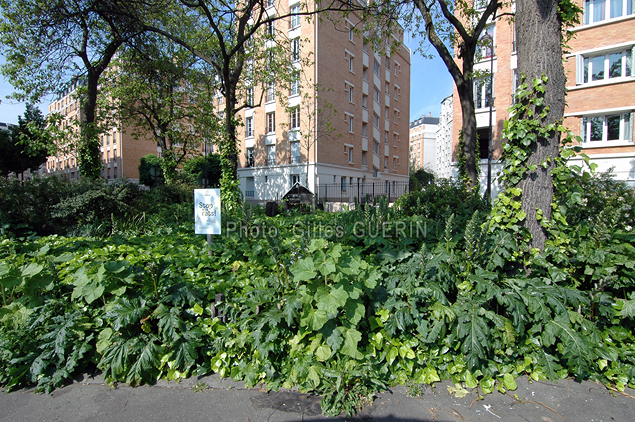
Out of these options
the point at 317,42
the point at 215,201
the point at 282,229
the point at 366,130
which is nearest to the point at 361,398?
the point at 215,201

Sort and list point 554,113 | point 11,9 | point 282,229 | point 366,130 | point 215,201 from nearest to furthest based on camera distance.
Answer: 1. point 554,113
2. point 215,201
3. point 282,229
4. point 11,9
5. point 366,130

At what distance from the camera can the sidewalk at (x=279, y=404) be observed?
2.44 metres

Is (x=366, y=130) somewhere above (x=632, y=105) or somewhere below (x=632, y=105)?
above

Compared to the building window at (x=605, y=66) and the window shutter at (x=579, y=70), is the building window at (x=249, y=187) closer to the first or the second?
the window shutter at (x=579, y=70)

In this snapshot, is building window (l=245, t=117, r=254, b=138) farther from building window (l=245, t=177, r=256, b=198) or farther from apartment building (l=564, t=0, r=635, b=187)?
apartment building (l=564, t=0, r=635, b=187)

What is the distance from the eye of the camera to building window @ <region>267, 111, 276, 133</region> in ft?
98.8

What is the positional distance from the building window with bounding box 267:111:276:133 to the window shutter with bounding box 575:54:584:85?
23.5m

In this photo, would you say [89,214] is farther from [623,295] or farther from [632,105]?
[632,105]

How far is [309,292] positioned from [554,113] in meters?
3.61

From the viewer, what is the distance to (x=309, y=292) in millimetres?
2670

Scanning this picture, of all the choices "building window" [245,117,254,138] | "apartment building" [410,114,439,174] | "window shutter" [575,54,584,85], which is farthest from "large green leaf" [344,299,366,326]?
"apartment building" [410,114,439,174]

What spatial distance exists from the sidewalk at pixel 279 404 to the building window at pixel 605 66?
2469 cm

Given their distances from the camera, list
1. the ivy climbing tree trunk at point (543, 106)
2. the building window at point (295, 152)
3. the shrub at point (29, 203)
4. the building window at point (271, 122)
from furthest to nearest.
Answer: the building window at point (271, 122), the building window at point (295, 152), the shrub at point (29, 203), the ivy climbing tree trunk at point (543, 106)

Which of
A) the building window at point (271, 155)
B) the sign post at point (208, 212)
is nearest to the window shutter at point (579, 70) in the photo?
the building window at point (271, 155)
